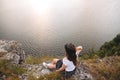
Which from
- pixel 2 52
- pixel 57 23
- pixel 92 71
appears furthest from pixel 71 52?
pixel 57 23

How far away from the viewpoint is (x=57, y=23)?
6775cm

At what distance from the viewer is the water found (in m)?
57.8

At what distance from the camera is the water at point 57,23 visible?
57809mm

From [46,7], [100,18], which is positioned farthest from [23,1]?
[100,18]

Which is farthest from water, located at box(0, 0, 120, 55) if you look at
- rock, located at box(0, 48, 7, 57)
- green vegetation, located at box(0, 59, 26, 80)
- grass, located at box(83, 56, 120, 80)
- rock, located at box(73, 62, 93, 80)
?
green vegetation, located at box(0, 59, 26, 80)

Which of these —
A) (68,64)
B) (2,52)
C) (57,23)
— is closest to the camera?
(68,64)

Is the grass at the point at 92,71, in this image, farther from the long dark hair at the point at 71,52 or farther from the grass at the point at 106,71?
the long dark hair at the point at 71,52

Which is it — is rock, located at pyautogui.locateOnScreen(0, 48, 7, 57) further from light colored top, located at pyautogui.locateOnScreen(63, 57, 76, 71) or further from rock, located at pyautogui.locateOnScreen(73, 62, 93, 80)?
rock, located at pyautogui.locateOnScreen(73, 62, 93, 80)

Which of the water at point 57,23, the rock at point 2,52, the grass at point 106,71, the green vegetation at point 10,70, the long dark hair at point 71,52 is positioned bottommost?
the grass at point 106,71

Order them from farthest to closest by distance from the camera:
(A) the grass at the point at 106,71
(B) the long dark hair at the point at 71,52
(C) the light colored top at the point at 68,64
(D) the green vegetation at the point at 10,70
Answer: (A) the grass at the point at 106,71 → (D) the green vegetation at the point at 10,70 → (C) the light colored top at the point at 68,64 → (B) the long dark hair at the point at 71,52

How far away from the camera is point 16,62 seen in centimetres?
914

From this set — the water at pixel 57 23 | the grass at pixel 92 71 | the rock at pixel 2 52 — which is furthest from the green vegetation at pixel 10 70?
the water at pixel 57 23

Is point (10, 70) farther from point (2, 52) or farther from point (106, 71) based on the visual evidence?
point (106, 71)

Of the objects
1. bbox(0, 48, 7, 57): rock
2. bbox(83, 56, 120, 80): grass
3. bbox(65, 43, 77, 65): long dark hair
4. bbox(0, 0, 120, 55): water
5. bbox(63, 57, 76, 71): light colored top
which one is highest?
bbox(0, 0, 120, 55): water
